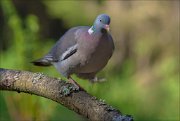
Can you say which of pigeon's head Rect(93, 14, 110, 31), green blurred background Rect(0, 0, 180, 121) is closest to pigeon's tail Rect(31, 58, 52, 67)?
pigeon's head Rect(93, 14, 110, 31)

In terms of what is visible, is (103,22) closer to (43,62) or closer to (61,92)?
(61,92)

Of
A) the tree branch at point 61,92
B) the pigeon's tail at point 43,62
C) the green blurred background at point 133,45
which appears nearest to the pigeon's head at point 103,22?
the tree branch at point 61,92

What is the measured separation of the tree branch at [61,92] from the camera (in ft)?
4.06

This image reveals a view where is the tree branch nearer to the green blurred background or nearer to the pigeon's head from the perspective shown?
the pigeon's head

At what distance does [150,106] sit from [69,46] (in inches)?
67.7

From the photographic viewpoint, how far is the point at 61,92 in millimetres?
1352

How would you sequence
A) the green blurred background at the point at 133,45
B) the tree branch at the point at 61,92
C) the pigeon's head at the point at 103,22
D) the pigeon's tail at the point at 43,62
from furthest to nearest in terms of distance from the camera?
the green blurred background at the point at 133,45
the pigeon's tail at the point at 43,62
the pigeon's head at the point at 103,22
the tree branch at the point at 61,92

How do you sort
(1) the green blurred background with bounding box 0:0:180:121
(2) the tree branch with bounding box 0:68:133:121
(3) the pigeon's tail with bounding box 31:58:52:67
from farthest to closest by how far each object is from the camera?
(1) the green blurred background with bounding box 0:0:180:121 → (3) the pigeon's tail with bounding box 31:58:52:67 → (2) the tree branch with bounding box 0:68:133:121

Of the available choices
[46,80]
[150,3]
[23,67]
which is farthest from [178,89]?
[46,80]

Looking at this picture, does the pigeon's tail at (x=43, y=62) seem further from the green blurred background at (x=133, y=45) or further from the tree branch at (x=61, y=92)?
the green blurred background at (x=133, y=45)

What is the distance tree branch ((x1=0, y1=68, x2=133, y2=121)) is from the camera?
4.06ft

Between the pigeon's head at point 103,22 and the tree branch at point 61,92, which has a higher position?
the pigeon's head at point 103,22

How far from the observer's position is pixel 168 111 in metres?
3.22

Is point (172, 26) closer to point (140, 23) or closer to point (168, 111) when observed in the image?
point (140, 23)
